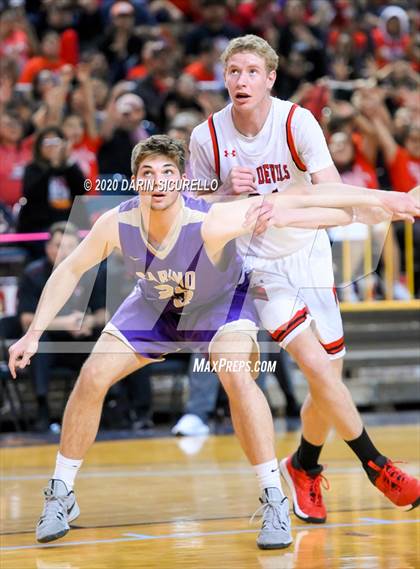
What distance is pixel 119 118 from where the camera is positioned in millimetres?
12000

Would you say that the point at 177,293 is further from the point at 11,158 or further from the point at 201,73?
the point at 201,73

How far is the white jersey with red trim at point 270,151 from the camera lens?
19.6 ft

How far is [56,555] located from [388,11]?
41.9ft

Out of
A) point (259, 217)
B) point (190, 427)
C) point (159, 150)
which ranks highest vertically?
point (159, 150)

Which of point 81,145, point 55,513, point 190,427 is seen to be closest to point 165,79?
point 81,145

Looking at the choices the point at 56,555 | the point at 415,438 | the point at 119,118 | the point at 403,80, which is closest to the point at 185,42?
the point at 403,80

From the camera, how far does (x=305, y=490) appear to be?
653 centimetres

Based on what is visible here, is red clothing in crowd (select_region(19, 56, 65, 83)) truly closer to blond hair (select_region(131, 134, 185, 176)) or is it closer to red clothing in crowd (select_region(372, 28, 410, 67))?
red clothing in crowd (select_region(372, 28, 410, 67))

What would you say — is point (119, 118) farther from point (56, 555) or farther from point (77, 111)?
point (56, 555)

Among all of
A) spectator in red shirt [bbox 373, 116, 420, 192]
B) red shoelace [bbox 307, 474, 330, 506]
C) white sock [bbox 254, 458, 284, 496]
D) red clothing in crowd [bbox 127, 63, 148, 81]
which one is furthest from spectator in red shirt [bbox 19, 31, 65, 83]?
white sock [bbox 254, 458, 284, 496]

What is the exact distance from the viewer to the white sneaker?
1030cm

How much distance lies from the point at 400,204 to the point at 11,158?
266 inches

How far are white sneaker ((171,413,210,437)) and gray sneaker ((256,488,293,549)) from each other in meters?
4.53

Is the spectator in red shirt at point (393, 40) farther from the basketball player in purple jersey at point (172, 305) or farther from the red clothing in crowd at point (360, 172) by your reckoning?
the basketball player in purple jersey at point (172, 305)
